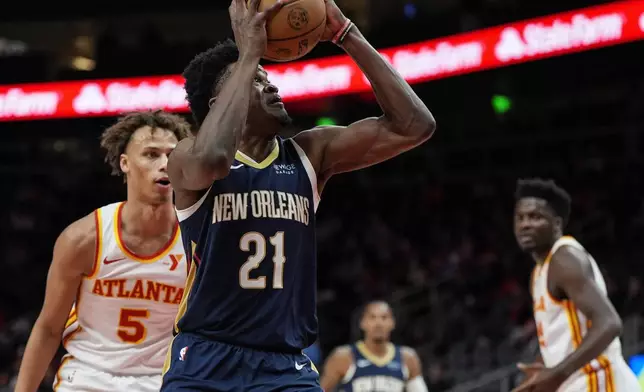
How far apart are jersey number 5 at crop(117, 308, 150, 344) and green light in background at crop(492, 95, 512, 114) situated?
13860 mm

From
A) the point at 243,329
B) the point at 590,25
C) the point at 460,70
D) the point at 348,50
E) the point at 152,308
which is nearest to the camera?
the point at 243,329

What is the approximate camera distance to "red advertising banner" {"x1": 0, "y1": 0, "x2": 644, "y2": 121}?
35.7 ft

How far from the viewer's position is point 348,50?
3.47 metres

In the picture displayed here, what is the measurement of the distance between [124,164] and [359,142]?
1463 millimetres

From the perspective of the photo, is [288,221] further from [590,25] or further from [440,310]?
[440,310]

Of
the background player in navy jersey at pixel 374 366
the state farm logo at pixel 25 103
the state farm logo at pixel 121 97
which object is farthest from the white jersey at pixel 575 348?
the state farm logo at pixel 25 103

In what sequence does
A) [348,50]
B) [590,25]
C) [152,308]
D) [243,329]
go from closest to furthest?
[243,329], [348,50], [152,308], [590,25]

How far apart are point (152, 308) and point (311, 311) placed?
116 centimetres

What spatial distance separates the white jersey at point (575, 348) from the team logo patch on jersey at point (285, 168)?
2.31 meters

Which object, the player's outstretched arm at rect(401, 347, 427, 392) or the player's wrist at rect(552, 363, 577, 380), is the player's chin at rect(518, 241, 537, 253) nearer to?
the player's wrist at rect(552, 363, 577, 380)

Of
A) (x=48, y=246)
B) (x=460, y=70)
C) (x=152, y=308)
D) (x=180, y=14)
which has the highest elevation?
(x=180, y=14)

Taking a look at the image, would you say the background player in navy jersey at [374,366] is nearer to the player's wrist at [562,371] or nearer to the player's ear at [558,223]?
the player's ear at [558,223]

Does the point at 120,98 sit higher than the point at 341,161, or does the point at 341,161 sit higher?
the point at 120,98

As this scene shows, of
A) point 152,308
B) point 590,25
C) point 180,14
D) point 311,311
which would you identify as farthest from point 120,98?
point 311,311
